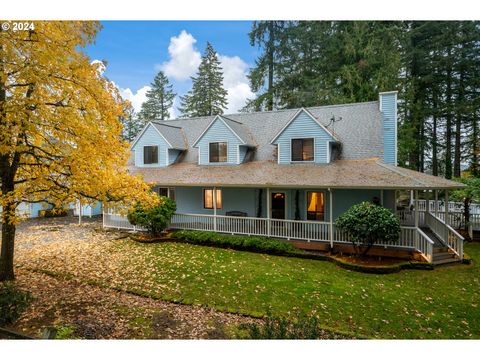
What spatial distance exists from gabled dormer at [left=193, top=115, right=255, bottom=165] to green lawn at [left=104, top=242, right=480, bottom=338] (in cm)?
625

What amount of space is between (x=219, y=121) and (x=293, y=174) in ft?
18.3

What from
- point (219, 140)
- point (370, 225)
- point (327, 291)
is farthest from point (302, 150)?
point (327, 291)

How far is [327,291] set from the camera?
727 cm

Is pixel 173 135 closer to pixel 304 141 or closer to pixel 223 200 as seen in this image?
pixel 223 200

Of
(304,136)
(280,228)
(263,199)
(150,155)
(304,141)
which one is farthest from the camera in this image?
(150,155)

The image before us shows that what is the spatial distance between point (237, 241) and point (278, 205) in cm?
313

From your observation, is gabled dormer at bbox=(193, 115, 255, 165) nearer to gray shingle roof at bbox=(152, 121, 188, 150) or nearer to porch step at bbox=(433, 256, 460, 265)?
gray shingle roof at bbox=(152, 121, 188, 150)

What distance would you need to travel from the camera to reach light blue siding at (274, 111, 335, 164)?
41.8 ft

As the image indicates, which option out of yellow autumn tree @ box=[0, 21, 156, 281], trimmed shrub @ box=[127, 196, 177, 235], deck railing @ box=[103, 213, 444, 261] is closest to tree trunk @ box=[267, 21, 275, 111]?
deck railing @ box=[103, 213, 444, 261]

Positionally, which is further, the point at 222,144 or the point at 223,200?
the point at 222,144

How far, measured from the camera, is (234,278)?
26.8 feet

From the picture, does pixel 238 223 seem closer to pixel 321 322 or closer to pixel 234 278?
pixel 234 278

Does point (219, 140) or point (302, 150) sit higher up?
point (219, 140)

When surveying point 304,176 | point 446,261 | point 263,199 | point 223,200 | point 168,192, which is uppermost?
point 304,176
